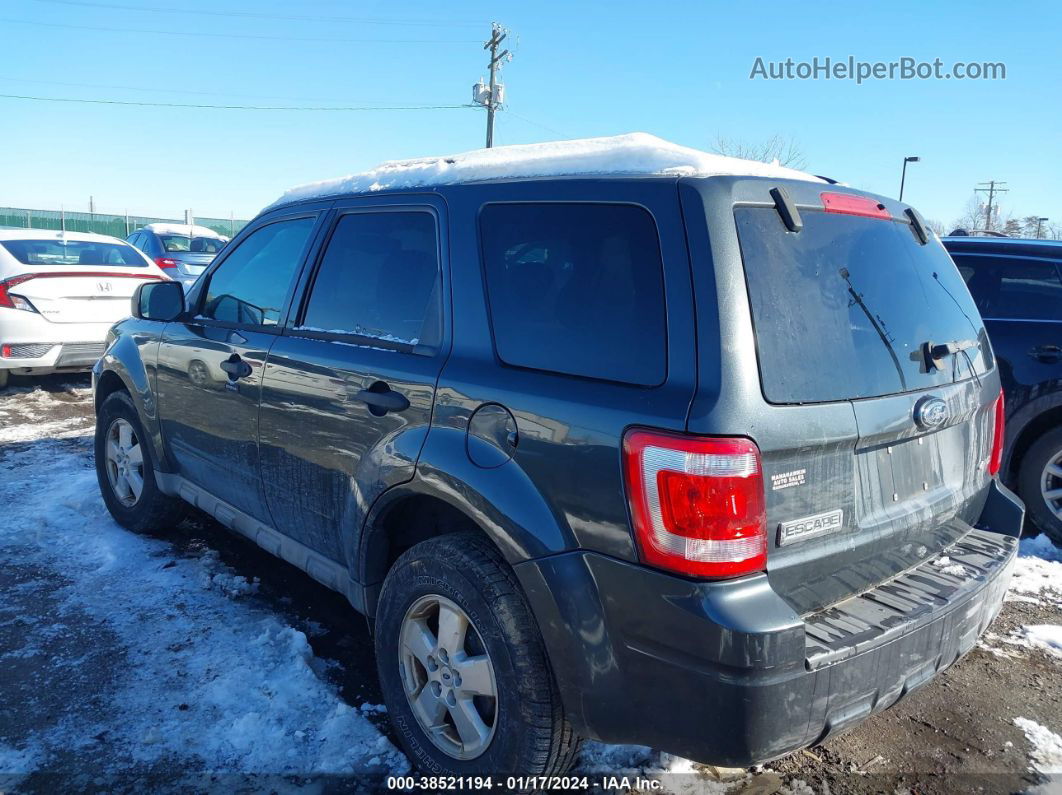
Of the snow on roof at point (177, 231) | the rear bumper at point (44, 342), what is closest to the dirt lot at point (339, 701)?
the rear bumper at point (44, 342)

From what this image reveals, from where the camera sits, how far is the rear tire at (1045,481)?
4941 mm

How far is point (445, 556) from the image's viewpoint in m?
2.41

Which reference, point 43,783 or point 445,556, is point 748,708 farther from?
point 43,783

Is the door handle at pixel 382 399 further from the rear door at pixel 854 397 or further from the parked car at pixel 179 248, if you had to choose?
the parked car at pixel 179 248

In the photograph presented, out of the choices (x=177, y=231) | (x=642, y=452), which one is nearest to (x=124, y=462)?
(x=642, y=452)

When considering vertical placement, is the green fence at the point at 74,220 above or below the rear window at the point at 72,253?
above

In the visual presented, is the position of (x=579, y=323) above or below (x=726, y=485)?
above

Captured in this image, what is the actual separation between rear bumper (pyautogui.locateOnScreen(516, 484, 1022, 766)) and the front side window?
1.93 meters

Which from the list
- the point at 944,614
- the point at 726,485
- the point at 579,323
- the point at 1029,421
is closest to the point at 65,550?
the point at 579,323

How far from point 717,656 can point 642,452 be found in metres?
0.51

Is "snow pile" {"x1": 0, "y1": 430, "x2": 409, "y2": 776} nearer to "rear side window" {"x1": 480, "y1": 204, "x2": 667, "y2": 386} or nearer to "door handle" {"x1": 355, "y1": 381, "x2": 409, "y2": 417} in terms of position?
"door handle" {"x1": 355, "y1": 381, "x2": 409, "y2": 417}

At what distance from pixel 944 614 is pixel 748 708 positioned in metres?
0.80

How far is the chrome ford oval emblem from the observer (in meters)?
2.36

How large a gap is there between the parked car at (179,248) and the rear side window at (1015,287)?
37.8 feet
